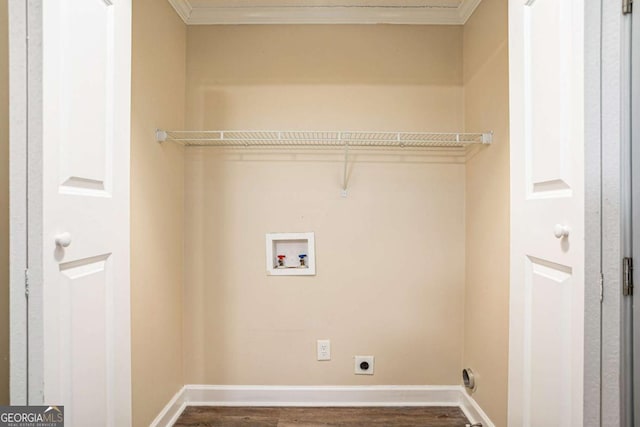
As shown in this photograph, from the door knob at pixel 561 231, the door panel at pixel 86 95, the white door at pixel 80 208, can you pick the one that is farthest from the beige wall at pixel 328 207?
the door knob at pixel 561 231

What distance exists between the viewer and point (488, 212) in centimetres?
191

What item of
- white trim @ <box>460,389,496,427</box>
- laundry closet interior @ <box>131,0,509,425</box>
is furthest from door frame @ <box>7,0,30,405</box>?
white trim @ <box>460,389,496,427</box>

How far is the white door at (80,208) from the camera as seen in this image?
2.73ft

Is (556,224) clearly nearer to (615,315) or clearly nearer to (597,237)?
(597,237)

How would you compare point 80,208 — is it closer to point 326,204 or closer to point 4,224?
point 4,224

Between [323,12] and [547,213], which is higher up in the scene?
[323,12]

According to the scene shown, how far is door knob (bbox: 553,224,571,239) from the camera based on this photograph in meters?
0.90

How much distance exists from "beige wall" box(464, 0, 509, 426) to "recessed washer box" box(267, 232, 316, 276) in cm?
91

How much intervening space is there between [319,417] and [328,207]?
1.16 meters

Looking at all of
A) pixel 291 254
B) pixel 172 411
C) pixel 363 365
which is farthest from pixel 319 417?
pixel 291 254

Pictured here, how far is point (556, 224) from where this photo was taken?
0.94m

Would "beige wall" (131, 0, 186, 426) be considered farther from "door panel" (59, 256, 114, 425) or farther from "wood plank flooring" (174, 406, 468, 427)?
"door panel" (59, 256, 114, 425)

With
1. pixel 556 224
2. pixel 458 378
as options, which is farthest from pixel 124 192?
pixel 458 378

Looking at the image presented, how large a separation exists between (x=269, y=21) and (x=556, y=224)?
6.27ft
